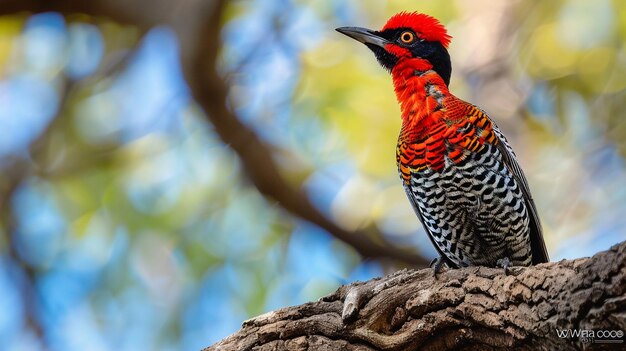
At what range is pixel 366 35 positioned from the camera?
7.16 metres

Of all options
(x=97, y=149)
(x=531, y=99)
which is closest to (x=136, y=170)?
(x=97, y=149)

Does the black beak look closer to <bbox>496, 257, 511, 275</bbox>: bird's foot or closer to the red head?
the red head

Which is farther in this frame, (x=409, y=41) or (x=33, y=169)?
(x=33, y=169)

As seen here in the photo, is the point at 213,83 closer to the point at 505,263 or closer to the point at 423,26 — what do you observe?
the point at 423,26

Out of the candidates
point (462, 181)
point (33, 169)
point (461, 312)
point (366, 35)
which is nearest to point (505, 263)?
point (462, 181)

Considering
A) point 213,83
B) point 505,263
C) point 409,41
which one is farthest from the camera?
point 213,83

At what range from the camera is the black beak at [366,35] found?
23.3 feet

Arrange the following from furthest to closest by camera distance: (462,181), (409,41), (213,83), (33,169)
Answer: (33,169), (213,83), (409,41), (462,181)

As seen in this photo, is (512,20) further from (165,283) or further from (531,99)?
(165,283)

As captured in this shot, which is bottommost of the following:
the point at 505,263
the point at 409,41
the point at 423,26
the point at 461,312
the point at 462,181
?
the point at 461,312

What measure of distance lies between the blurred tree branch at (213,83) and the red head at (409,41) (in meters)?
2.17

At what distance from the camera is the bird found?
616cm

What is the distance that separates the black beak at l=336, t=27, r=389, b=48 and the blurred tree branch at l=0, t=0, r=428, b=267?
2.03 meters

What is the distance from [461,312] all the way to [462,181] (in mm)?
1660
